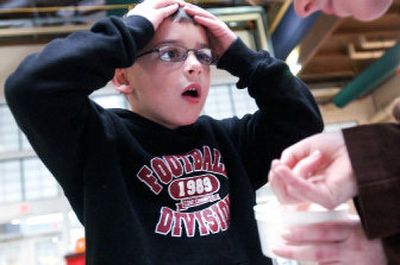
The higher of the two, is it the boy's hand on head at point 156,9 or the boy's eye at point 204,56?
the boy's hand on head at point 156,9

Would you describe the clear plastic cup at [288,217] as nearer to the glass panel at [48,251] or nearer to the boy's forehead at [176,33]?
the boy's forehead at [176,33]

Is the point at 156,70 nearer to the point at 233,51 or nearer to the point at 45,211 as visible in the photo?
the point at 233,51

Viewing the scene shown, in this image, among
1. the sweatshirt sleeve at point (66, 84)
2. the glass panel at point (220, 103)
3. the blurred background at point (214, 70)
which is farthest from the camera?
the glass panel at point (220, 103)

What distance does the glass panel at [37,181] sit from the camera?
8.57 feet

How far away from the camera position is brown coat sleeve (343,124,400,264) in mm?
263

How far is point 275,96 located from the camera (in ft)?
2.15

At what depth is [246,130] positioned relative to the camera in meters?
0.72

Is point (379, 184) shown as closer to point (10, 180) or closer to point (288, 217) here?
point (288, 217)

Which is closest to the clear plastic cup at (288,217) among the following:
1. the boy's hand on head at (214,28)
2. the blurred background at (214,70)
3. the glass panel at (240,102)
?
the blurred background at (214,70)

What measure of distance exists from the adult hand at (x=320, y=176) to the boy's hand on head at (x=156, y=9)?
367 millimetres

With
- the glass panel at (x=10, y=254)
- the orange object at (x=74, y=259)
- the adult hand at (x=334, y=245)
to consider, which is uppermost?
the adult hand at (x=334, y=245)

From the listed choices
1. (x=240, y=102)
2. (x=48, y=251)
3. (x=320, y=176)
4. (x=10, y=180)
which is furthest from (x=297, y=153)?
(x=10, y=180)

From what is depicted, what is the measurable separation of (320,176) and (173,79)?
35cm

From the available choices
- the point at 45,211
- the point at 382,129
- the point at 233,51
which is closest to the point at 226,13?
the point at 233,51
